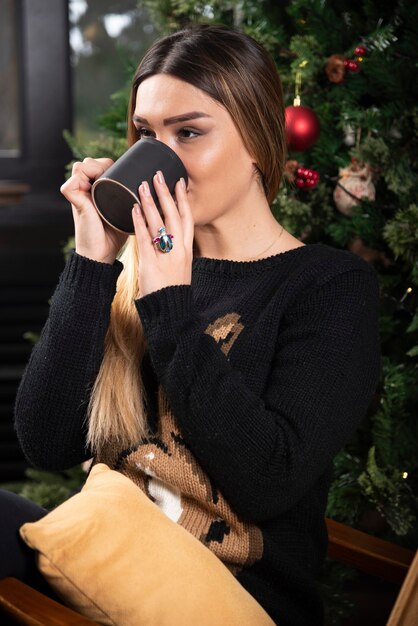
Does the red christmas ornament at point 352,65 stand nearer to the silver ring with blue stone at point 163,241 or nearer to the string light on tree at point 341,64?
the string light on tree at point 341,64

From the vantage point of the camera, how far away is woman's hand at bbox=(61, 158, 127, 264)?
126 cm

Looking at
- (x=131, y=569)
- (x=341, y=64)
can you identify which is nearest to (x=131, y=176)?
(x=131, y=569)

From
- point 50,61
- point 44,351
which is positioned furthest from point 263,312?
point 50,61

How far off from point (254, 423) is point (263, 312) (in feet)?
0.64

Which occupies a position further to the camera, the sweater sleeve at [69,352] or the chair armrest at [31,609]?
the sweater sleeve at [69,352]

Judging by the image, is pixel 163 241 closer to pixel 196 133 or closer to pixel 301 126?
pixel 196 133

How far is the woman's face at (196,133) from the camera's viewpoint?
1.20 metres

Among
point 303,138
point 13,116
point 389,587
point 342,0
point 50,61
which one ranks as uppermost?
point 342,0

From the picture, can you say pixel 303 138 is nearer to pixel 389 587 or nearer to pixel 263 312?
pixel 263 312

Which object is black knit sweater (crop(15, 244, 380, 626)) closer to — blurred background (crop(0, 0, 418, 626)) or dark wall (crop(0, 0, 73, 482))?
blurred background (crop(0, 0, 418, 626))

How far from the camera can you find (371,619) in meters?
2.23

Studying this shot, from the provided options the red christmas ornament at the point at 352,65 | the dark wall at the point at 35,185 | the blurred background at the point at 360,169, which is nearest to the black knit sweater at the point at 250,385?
the blurred background at the point at 360,169

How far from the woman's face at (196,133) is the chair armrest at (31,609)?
0.53m

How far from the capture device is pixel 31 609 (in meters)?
1.06
